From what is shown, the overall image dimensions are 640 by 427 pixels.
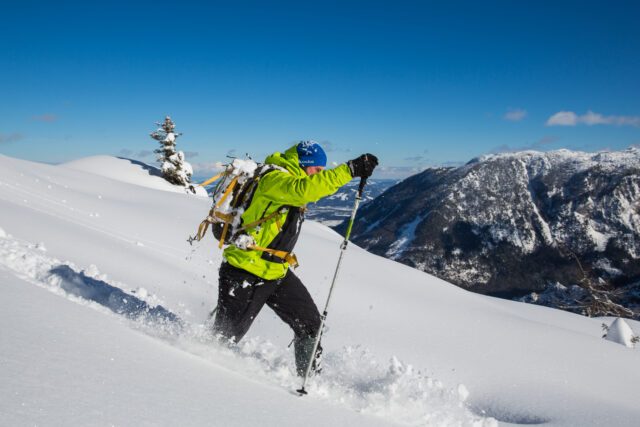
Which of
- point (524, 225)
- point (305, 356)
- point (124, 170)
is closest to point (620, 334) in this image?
point (305, 356)

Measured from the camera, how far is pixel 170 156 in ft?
133

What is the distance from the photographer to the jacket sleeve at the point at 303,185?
372 centimetres

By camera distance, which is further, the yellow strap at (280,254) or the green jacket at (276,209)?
the yellow strap at (280,254)

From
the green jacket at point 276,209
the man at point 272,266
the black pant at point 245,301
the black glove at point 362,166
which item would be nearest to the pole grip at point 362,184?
the black glove at point 362,166

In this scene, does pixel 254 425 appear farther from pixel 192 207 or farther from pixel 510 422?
pixel 192 207

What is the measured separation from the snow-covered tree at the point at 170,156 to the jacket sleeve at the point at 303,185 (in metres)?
37.7

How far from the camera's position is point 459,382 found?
5.85 m

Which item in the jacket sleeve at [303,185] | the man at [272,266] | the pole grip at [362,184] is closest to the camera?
the jacket sleeve at [303,185]

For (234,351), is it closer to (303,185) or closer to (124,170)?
(303,185)

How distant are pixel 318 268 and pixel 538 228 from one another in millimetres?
173541

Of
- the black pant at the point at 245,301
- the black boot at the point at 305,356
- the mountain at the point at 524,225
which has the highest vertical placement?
the mountain at the point at 524,225

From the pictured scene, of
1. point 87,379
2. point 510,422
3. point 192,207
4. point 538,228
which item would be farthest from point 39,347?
point 538,228

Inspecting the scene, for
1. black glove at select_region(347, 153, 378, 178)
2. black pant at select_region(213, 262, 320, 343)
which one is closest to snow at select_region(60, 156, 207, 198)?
black pant at select_region(213, 262, 320, 343)

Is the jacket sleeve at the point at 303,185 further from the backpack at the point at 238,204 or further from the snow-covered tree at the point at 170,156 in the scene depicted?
the snow-covered tree at the point at 170,156
